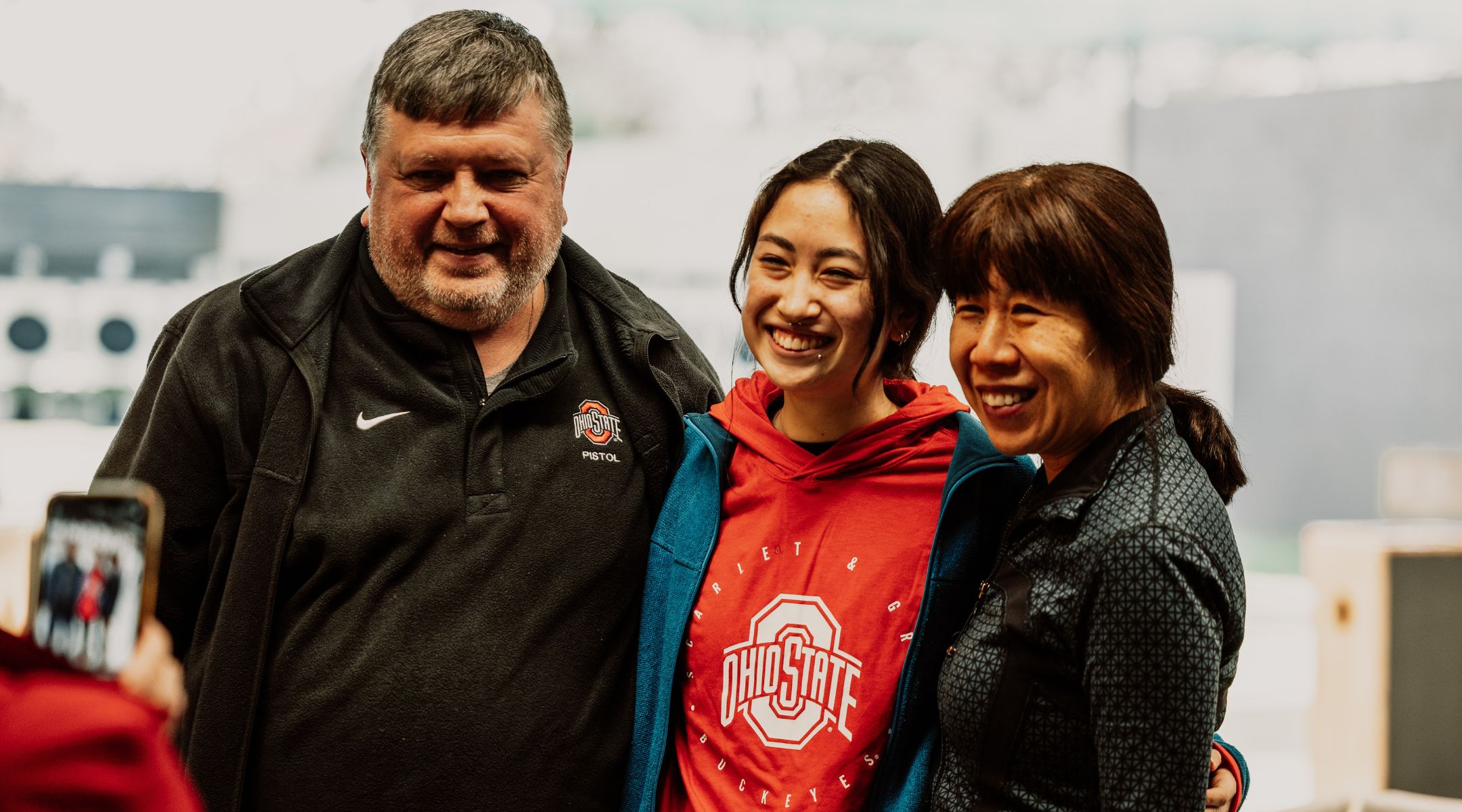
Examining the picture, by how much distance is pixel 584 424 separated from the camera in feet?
6.74

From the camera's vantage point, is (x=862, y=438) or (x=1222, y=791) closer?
(x=1222, y=791)

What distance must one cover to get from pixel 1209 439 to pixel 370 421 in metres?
1.17

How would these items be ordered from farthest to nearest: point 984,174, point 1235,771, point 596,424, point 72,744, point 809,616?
point 984,174 → point 596,424 → point 809,616 → point 1235,771 → point 72,744

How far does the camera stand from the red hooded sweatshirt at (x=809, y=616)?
1.78 meters

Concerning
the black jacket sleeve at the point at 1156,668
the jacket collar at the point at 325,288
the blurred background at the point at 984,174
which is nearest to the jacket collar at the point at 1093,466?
the black jacket sleeve at the point at 1156,668

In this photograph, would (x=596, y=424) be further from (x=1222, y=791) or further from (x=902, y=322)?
(x=1222, y=791)

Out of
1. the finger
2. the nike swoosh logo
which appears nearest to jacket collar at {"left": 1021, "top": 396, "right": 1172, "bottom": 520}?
the finger

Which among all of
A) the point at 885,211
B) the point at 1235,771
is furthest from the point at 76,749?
the point at 1235,771

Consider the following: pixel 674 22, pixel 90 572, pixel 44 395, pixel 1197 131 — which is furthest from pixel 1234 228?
pixel 90 572

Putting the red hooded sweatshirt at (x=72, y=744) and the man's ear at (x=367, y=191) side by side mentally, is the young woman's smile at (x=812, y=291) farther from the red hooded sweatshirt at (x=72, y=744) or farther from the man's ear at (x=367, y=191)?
the red hooded sweatshirt at (x=72, y=744)

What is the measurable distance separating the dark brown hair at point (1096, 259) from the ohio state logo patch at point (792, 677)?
521 mm

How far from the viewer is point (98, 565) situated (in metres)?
1.00

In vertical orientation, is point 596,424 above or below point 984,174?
below

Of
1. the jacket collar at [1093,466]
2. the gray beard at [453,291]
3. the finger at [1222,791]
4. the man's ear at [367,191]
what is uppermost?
the man's ear at [367,191]
